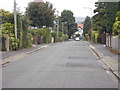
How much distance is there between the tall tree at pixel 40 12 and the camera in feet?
200

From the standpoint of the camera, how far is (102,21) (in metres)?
45.0

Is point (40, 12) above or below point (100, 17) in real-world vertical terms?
above

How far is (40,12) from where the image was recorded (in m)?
60.8

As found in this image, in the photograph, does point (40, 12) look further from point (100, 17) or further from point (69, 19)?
point (69, 19)

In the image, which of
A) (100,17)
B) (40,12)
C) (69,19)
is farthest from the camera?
(69,19)

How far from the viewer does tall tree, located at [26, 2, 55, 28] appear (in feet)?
200

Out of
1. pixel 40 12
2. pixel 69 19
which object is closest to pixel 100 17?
pixel 40 12

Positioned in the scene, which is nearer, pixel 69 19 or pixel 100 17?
pixel 100 17

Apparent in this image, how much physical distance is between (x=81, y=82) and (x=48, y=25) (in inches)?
2114

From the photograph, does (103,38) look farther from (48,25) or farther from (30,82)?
(30,82)

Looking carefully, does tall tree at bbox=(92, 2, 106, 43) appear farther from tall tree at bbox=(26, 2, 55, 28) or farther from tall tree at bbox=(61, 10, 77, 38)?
tall tree at bbox=(61, 10, 77, 38)

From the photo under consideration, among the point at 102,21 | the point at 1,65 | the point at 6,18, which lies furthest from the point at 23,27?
the point at 1,65

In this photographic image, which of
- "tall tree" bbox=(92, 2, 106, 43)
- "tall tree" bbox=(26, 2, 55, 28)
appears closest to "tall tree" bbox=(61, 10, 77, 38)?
"tall tree" bbox=(26, 2, 55, 28)

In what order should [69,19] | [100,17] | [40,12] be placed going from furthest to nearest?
1. [69,19]
2. [40,12]
3. [100,17]
